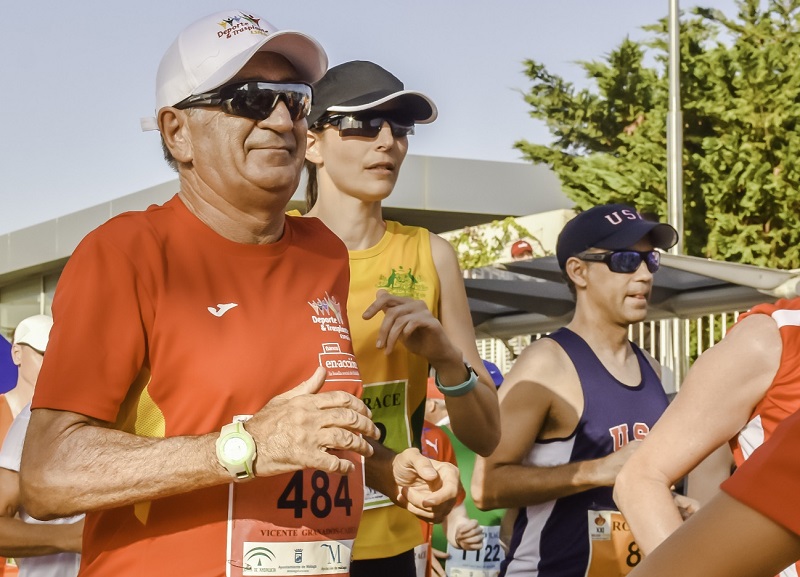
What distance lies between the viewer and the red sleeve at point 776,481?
1.28 metres

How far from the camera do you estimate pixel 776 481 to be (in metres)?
1.29

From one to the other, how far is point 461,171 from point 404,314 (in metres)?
20.2

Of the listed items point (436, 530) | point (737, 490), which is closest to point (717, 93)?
point (436, 530)

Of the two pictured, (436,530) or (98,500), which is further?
(436,530)

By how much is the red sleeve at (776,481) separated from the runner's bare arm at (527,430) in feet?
11.1

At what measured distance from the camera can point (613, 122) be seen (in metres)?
23.1

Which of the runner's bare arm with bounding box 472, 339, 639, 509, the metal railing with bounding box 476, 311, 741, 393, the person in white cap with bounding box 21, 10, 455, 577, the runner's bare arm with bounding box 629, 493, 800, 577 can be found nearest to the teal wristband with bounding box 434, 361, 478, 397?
the person in white cap with bounding box 21, 10, 455, 577

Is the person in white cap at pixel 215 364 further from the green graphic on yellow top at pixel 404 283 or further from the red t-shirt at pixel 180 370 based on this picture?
the green graphic on yellow top at pixel 404 283

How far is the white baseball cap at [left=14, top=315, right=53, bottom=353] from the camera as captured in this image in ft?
23.1

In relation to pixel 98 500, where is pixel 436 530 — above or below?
below

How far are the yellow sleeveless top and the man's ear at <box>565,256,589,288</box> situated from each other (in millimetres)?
1188

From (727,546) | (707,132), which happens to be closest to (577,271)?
(727,546)

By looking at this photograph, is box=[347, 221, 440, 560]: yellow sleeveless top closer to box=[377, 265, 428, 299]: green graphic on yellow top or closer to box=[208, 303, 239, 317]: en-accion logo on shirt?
box=[377, 265, 428, 299]: green graphic on yellow top

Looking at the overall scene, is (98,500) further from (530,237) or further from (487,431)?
Result: (530,237)
